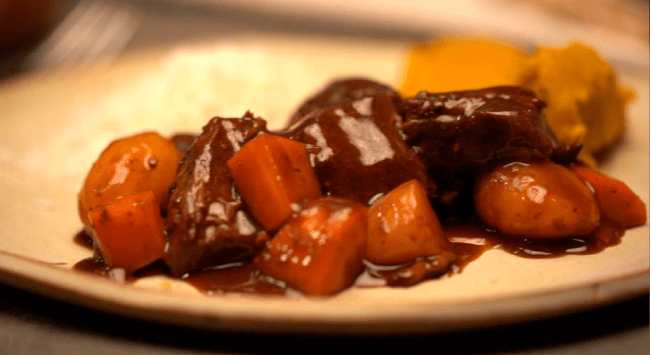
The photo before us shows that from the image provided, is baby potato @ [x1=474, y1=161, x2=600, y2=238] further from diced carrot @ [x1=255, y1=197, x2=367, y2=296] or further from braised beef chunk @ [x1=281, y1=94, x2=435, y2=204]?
diced carrot @ [x1=255, y1=197, x2=367, y2=296]

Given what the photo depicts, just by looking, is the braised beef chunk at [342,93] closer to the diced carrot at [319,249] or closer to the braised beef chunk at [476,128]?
the braised beef chunk at [476,128]

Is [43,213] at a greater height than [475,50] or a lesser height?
lesser

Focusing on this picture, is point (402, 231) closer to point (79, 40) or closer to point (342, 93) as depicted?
point (342, 93)

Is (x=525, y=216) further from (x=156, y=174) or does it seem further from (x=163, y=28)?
(x=163, y=28)

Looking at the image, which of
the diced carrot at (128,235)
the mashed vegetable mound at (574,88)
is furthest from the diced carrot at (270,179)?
the mashed vegetable mound at (574,88)

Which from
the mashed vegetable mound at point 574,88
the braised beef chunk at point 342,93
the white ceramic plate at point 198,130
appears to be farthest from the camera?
the mashed vegetable mound at point 574,88

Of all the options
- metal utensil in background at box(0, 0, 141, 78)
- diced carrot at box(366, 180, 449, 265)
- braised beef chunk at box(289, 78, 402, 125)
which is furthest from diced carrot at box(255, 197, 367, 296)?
metal utensil in background at box(0, 0, 141, 78)

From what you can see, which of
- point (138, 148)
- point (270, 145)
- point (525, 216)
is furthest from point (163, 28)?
point (525, 216)
